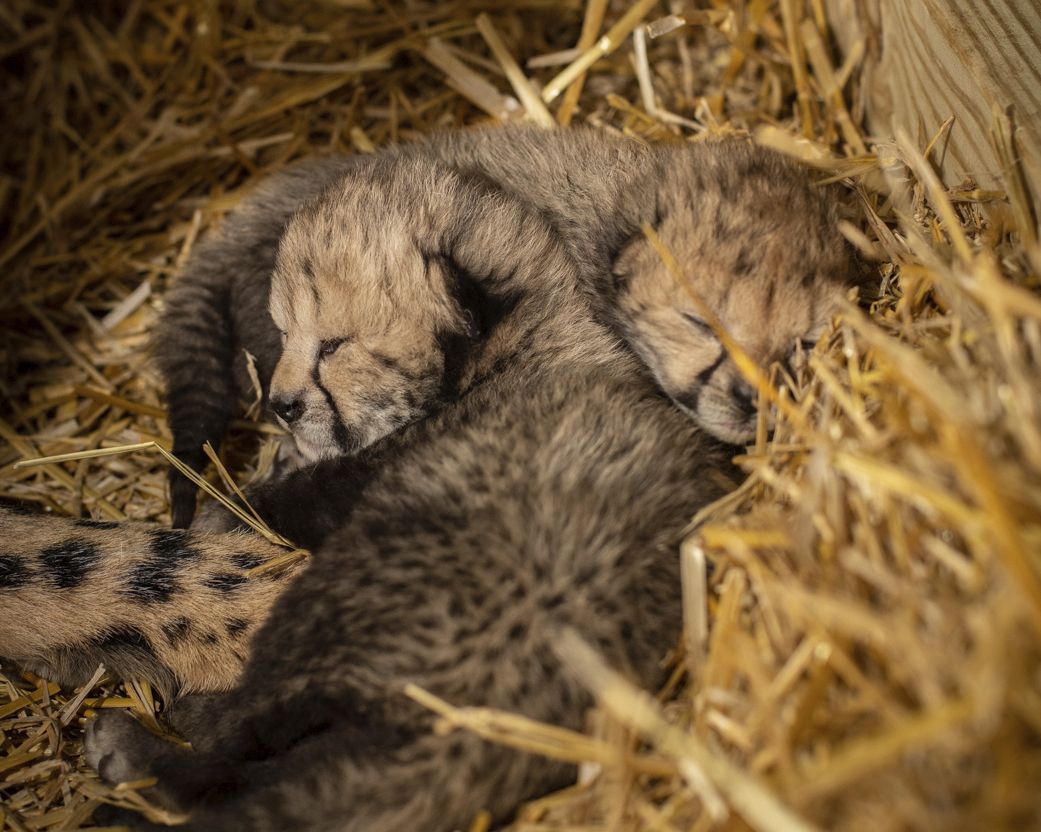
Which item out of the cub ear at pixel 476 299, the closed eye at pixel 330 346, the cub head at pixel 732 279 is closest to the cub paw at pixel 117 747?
the closed eye at pixel 330 346

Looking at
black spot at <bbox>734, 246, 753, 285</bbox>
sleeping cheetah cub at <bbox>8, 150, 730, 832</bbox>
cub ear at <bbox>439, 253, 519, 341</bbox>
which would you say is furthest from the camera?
cub ear at <bbox>439, 253, 519, 341</bbox>

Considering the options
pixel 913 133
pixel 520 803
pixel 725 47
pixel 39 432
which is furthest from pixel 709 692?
pixel 725 47

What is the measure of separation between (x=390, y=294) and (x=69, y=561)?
1.00 metres

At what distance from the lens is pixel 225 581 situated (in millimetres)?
2215

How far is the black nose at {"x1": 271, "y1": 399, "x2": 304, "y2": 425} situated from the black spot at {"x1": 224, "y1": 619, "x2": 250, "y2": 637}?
51cm

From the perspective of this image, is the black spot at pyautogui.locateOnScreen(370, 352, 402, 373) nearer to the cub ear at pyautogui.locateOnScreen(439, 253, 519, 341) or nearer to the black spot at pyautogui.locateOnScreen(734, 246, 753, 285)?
the cub ear at pyautogui.locateOnScreen(439, 253, 519, 341)

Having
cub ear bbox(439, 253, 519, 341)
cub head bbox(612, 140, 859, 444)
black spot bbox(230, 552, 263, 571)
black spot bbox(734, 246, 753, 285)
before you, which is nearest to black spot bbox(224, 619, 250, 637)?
black spot bbox(230, 552, 263, 571)

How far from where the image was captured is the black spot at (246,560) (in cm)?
226

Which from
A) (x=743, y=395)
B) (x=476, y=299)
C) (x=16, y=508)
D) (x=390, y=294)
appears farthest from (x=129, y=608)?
(x=743, y=395)

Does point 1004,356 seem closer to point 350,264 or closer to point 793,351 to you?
point 793,351

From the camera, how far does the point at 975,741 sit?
121 centimetres

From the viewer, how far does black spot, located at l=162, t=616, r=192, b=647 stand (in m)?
2.15

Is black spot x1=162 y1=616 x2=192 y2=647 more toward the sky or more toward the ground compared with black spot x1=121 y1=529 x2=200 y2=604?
more toward the ground

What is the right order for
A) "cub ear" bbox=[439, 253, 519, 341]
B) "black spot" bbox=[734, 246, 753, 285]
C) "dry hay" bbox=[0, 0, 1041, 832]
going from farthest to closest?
"cub ear" bbox=[439, 253, 519, 341], "black spot" bbox=[734, 246, 753, 285], "dry hay" bbox=[0, 0, 1041, 832]
